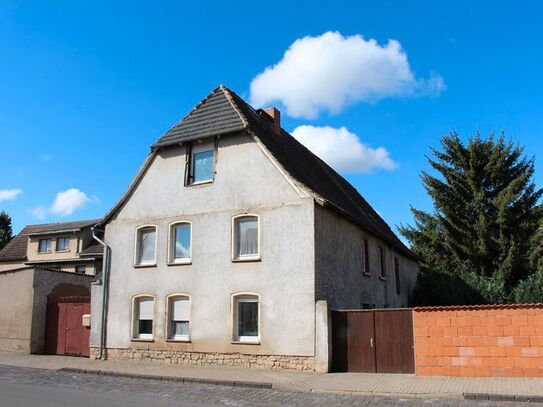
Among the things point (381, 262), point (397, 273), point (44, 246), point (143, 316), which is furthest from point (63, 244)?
point (381, 262)

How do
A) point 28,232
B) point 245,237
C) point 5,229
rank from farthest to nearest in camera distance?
point 5,229, point 28,232, point 245,237

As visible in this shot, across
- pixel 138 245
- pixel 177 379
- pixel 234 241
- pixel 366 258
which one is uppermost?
pixel 138 245

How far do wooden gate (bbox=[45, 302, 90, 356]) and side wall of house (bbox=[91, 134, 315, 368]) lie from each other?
115 centimetres

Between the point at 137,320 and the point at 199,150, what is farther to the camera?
the point at 199,150

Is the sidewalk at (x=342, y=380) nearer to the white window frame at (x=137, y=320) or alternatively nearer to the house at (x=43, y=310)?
the white window frame at (x=137, y=320)

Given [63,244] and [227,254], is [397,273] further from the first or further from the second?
[63,244]

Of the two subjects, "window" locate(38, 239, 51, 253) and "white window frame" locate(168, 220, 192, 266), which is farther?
"window" locate(38, 239, 51, 253)

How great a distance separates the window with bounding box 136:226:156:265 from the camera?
19.6m

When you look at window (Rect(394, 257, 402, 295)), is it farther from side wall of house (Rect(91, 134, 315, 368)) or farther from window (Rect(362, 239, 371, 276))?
side wall of house (Rect(91, 134, 315, 368))

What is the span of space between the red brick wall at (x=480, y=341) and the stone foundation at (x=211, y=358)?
139 inches

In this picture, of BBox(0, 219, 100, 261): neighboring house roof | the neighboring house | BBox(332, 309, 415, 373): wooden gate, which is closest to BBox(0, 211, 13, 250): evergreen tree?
BBox(0, 219, 100, 261): neighboring house roof

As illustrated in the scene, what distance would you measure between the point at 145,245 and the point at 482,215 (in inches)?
832

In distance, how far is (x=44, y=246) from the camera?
145ft

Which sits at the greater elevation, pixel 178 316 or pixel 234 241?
pixel 234 241
